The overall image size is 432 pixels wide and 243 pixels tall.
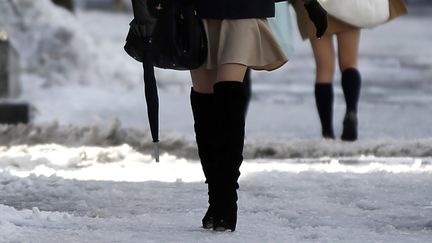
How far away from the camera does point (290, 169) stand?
812 centimetres

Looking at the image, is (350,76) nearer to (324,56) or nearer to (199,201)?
(324,56)

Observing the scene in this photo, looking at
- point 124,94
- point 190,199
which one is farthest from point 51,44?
point 190,199

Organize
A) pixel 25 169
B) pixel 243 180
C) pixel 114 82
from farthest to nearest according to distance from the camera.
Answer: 1. pixel 114 82
2. pixel 25 169
3. pixel 243 180

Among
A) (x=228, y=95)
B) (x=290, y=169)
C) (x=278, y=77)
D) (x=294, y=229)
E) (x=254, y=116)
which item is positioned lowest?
(x=278, y=77)

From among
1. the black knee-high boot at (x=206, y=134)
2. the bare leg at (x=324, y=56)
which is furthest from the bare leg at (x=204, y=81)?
the bare leg at (x=324, y=56)

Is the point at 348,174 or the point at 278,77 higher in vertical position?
the point at 348,174

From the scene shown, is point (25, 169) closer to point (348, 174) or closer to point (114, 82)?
point (348, 174)

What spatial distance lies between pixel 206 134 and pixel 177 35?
18.0 inches

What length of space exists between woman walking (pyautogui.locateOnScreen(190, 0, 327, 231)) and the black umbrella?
0.23 metres

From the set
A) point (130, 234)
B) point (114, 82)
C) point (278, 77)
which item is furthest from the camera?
point (278, 77)

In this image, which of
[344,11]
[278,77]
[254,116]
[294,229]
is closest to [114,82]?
[278,77]

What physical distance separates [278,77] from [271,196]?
10791 millimetres

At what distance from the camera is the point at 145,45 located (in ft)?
19.1

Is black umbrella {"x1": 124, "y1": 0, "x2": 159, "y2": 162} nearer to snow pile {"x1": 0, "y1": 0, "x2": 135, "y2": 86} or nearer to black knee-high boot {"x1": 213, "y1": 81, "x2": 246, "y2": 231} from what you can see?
black knee-high boot {"x1": 213, "y1": 81, "x2": 246, "y2": 231}
